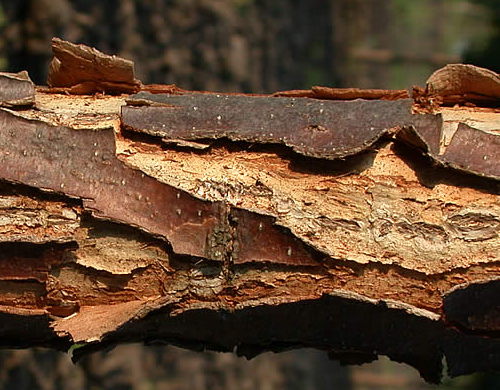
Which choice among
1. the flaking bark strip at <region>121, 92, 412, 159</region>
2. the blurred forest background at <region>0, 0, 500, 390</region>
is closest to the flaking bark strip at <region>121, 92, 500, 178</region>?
the flaking bark strip at <region>121, 92, 412, 159</region>

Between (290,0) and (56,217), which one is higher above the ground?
(290,0)

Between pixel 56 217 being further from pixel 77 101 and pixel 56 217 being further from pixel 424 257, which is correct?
pixel 424 257

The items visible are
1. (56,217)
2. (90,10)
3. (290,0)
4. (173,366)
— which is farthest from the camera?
(290,0)

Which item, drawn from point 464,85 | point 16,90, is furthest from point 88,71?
point 464,85

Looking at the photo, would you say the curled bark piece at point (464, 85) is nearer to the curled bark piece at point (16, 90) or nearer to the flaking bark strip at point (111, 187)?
the flaking bark strip at point (111, 187)

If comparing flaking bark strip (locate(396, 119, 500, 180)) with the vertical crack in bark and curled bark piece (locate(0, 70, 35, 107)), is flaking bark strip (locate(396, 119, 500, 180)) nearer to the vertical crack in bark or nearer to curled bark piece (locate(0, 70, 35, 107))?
the vertical crack in bark

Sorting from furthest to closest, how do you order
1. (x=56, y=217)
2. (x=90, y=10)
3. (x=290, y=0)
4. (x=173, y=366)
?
(x=290, y=0)
(x=173, y=366)
(x=90, y=10)
(x=56, y=217)

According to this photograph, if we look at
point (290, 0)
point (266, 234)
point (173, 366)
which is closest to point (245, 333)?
point (266, 234)

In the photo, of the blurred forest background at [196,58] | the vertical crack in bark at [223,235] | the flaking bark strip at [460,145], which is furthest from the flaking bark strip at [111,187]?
the blurred forest background at [196,58]
